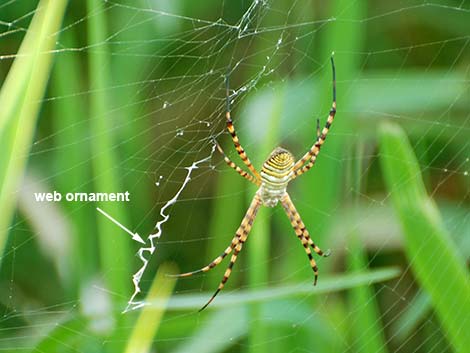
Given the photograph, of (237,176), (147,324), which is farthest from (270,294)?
(237,176)

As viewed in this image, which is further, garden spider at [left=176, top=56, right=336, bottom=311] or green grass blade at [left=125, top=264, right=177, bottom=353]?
garden spider at [left=176, top=56, right=336, bottom=311]

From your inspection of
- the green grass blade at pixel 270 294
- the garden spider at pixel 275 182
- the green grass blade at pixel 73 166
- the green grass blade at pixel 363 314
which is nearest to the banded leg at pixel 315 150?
the garden spider at pixel 275 182

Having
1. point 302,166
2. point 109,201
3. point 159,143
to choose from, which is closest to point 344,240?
point 302,166

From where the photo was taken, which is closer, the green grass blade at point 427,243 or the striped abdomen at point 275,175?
the green grass blade at point 427,243

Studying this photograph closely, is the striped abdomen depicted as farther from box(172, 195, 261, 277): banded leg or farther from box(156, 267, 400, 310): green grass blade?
box(156, 267, 400, 310): green grass blade

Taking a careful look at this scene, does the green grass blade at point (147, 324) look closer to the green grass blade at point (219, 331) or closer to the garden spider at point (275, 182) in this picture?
the green grass blade at point (219, 331)

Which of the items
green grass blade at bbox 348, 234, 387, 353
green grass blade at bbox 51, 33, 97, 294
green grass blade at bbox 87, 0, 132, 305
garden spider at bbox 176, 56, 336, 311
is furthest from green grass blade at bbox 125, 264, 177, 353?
green grass blade at bbox 348, 234, 387, 353
